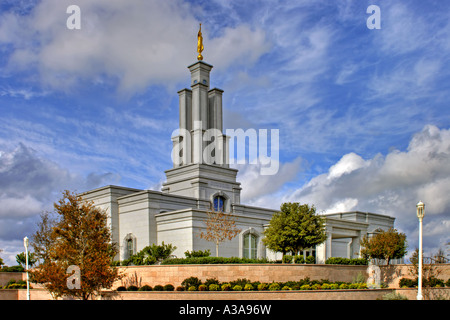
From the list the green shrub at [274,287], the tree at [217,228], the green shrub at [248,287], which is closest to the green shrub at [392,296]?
the green shrub at [274,287]

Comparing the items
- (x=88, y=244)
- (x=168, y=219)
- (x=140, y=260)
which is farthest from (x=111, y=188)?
(x=88, y=244)

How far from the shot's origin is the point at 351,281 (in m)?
34.4

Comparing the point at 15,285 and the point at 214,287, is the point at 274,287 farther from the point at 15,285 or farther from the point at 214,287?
the point at 15,285

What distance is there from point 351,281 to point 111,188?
87.3 ft

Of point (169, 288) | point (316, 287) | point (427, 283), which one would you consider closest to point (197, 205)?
point (169, 288)

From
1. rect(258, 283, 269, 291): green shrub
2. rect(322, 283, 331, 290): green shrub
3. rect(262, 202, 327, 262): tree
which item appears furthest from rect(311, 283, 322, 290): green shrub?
rect(262, 202, 327, 262): tree

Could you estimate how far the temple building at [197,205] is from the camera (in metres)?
46.4

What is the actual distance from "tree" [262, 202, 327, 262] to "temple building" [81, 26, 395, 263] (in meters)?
8.16

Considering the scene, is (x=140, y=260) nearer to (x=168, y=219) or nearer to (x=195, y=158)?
(x=168, y=219)

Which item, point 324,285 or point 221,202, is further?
point 221,202

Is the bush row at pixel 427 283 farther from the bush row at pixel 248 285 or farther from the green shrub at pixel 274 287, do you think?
the green shrub at pixel 274 287
